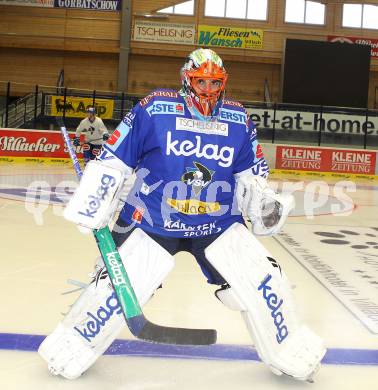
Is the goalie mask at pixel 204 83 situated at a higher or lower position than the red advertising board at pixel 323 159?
lower

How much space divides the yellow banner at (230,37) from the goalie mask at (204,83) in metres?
17.6

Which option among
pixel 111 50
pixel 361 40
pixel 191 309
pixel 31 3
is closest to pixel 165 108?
pixel 191 309

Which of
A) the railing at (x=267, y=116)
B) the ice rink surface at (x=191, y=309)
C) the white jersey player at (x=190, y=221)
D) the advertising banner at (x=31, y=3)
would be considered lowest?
the ice rink surface at (x=191, y=309)

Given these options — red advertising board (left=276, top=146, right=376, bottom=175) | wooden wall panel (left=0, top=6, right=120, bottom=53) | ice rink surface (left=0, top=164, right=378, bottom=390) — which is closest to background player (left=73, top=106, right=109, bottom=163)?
ice rink surface (left=0, top=164, right=378, bottom=390)

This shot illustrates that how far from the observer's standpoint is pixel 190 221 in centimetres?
255

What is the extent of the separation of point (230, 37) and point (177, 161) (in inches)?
707

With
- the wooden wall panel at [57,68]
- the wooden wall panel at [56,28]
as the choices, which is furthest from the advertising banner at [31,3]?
the wooden wall panel at [57,68]

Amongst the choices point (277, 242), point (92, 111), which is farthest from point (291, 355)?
point (92, 111)

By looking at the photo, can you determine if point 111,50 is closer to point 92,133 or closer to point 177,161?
point 92,133

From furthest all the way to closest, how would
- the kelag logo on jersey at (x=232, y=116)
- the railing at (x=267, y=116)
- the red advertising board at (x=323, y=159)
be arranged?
the red advertising board at (x=323, y=159), the railing at (x=267, y=116), the kelag logo on jersey at (x=232, y=116)

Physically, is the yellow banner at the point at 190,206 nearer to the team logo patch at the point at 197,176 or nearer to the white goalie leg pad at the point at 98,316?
the team logo patch at the point at 197,176

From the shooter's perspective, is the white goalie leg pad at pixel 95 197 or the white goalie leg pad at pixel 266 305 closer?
the white goalie leg pad at pixel 95 197

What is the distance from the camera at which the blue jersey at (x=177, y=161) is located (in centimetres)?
250

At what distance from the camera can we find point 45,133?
13.6 m
